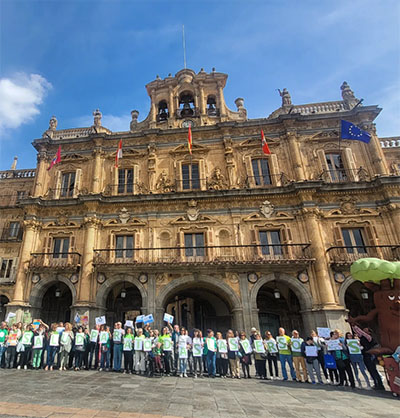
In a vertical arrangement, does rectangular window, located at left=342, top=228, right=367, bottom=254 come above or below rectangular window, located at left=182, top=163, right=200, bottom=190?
below

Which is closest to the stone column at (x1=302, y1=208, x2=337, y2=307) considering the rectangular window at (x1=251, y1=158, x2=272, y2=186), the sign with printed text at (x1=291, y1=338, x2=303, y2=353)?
the rectangular window at (x1=251, y1=158, x2=272, y2=186)

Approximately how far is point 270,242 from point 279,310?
490cm

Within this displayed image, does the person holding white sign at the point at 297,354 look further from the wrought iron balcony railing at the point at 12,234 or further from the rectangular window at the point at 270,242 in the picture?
the wrought iron balcony railing at the point at 12,234

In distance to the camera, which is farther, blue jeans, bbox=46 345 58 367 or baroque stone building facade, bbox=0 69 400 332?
A: baroque stone building facade, bbox=0 69 400 332

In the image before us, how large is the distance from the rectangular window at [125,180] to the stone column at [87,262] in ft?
9.44

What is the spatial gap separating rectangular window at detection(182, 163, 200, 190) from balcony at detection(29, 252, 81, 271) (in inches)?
324

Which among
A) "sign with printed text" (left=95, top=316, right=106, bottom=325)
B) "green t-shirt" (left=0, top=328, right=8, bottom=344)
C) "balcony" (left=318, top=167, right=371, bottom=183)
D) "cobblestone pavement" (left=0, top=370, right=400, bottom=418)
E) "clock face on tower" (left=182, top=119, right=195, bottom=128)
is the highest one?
"clock face on tower" (left=182, top=119, right=195, bottom=128)

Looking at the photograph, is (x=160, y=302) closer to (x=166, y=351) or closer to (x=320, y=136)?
(x=166, y=351)

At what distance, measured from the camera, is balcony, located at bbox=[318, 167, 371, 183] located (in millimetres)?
17719

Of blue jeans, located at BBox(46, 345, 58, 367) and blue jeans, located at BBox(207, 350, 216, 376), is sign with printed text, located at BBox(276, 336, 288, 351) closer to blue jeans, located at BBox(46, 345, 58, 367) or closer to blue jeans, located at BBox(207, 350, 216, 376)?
blue jeans, located at BBox(207, 350, 216, 376)

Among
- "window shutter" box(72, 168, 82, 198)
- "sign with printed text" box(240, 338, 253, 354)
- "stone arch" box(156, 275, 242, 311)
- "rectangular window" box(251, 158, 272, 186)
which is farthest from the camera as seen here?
"window shutter" box(72, 168, 82, 198)

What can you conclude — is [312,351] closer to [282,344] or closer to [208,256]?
[282,344]

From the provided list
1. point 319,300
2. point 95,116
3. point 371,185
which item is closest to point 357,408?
point 319,300

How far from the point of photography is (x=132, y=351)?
10148 mm
